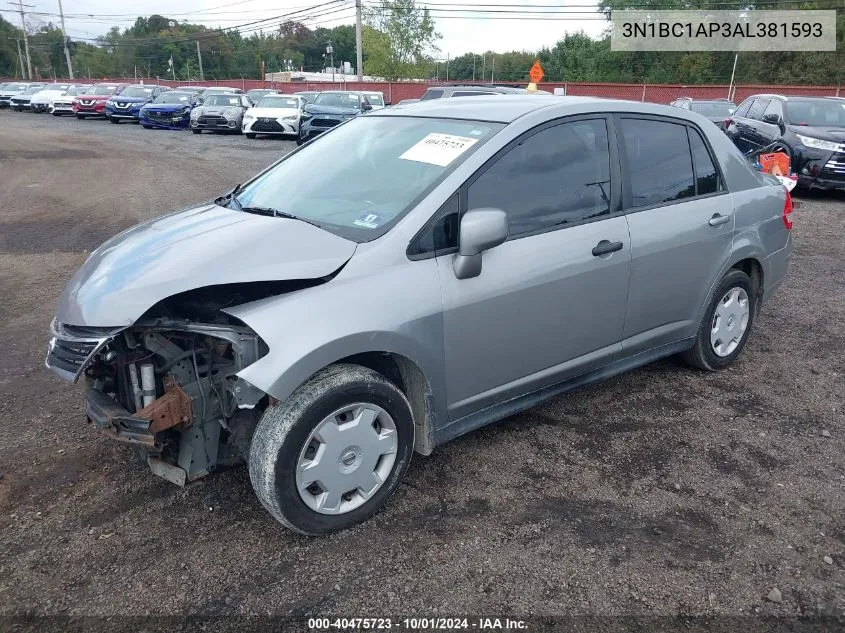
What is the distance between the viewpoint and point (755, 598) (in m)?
2.57

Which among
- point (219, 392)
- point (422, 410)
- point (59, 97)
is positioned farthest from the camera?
point (59, 97)

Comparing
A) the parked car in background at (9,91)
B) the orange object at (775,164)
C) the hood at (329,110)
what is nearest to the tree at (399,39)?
the parked car in background at (9,91)

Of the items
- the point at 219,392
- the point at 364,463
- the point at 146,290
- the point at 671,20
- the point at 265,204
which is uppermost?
the point at 671,20

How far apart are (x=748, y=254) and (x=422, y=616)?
10.9 ft

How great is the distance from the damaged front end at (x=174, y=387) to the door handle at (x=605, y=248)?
184 cm

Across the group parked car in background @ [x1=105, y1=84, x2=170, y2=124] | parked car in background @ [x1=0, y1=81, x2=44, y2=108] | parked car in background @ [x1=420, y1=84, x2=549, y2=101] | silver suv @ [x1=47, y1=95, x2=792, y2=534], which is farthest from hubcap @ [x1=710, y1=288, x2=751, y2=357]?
parked car in background @ [x1=0, y1=81, x2=44, y2=108]

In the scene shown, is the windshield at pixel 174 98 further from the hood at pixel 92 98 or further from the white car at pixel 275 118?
the white car at pixel 275 118

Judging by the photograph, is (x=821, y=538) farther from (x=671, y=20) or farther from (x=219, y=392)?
(x=671, y=20)

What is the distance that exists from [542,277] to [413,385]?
0.85m

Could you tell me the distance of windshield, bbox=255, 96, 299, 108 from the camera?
72.3 feet

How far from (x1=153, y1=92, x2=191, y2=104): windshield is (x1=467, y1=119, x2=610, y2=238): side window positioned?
26106mm

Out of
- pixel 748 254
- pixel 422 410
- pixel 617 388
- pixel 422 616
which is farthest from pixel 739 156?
pixel 422 616

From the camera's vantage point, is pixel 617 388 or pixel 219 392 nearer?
pixel 219 392

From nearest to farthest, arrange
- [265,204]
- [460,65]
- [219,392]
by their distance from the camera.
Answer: [219,392] < [265,204] < [460,65]
